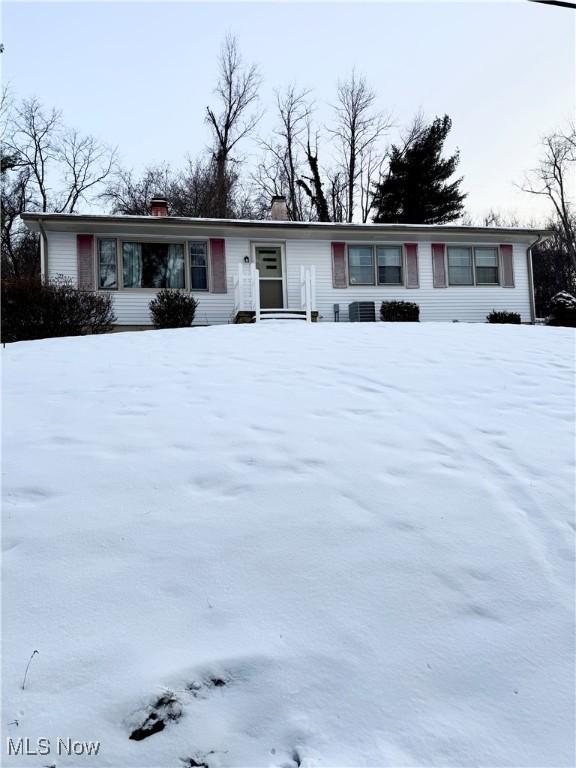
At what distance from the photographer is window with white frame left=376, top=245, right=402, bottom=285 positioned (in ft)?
50.6

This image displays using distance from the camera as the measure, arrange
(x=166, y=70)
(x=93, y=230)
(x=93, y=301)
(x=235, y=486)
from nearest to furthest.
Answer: (x=235, y=486)
(x=93, y=301)
(x=93, y=230)
(x=166, y=70)

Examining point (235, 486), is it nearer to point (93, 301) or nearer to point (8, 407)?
point (8, 407)

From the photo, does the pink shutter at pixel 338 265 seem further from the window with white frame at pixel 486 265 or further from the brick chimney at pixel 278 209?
the window with white frame at pixel 486 265

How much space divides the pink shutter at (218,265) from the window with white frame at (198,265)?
183 mm

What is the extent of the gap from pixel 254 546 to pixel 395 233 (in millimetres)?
14189

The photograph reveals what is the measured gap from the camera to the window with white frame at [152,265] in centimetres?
1391

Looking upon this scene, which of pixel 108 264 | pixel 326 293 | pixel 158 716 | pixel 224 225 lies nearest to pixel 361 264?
pixel 326 293

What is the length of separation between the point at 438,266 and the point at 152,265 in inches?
329

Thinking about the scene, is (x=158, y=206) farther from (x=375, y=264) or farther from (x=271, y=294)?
(x=375, y=264)

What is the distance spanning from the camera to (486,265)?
634 inches

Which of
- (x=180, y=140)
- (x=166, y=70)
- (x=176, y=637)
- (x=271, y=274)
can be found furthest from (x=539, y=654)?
(x=180, y=140)

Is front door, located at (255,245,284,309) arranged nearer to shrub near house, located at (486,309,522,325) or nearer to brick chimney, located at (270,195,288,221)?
brick chimney, located at (270,195,288,221)

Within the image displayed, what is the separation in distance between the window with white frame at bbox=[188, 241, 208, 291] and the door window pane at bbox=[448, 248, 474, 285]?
7310mm

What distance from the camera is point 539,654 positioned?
194cm
